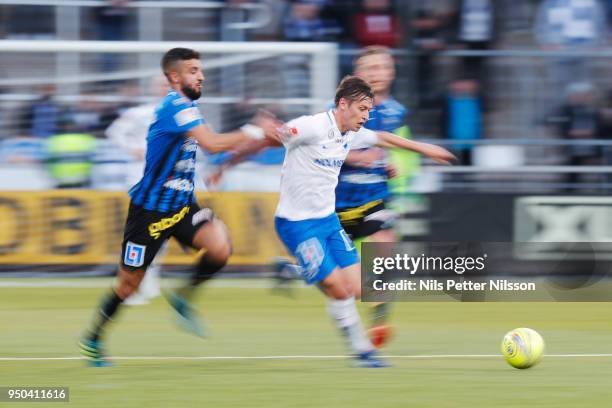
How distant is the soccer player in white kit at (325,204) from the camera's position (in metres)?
8.58

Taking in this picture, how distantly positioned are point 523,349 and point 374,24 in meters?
9.32

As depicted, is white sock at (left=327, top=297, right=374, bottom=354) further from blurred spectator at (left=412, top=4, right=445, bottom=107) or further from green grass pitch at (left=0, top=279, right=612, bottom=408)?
blurred spectator at (left=412, top=4, right=445, bottom=107)

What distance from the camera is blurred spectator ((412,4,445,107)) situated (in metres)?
17.0

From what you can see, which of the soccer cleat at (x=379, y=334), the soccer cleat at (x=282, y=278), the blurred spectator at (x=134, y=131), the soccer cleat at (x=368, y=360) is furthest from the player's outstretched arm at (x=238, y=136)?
the blurred spectator at (x=134, y=131)

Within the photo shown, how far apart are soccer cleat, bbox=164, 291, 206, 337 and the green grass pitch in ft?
0.55

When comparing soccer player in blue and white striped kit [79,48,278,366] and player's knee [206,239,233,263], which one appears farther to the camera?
player's knee [206,239,233,263]

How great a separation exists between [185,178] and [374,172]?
65.4 inches

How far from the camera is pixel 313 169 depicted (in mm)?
8672

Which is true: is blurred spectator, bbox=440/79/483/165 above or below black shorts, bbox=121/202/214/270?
above

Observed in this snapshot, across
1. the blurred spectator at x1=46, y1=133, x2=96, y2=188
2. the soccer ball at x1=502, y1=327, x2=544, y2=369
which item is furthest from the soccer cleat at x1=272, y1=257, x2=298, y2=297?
the blurred spectator at x1=46, y1=133, x2=96, y2=188

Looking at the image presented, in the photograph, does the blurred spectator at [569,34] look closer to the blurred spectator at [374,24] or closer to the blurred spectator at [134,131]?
the blurred spectator at [374,24]

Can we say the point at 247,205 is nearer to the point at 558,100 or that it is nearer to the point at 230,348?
the point at 558,100

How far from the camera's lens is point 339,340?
10.4 metres

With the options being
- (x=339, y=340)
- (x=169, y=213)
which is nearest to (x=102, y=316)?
(x=169, y=213)
